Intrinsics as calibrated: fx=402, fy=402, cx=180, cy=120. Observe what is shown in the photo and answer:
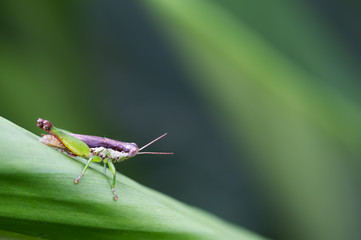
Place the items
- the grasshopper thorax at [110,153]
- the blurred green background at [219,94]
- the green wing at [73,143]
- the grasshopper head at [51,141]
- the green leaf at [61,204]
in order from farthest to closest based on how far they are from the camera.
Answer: the blurred green background at [219,94]
the grasshopper thorax at [110,153]
the green wing at [73,143]
the grasshopper head at [51,141]
the green leaf at [61,204]

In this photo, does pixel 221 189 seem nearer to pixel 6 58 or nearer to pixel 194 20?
pixel 194 20

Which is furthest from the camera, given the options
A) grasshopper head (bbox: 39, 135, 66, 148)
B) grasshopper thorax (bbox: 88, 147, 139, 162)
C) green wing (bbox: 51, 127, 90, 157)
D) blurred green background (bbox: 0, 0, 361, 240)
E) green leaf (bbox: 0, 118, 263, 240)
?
blurred green background (bbox: 0, 0, 361, 240)

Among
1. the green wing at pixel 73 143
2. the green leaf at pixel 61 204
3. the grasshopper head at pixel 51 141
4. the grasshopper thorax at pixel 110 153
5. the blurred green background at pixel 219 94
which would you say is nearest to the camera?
the green leaf at pixel 61 204

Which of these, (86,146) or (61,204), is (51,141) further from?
(61,204)

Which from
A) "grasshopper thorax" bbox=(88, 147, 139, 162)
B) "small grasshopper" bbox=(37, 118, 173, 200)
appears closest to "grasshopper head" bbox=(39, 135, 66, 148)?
"small grasshopper" bbox=(37, 118, 173, 200)

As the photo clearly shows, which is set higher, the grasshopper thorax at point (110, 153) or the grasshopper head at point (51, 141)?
the grasshopper thorax at point (110, 153)

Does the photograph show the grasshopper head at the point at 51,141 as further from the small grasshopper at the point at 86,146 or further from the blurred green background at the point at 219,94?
the blurred green background at the point at 219,94

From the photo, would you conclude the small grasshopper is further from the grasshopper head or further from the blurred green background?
the blurred green background

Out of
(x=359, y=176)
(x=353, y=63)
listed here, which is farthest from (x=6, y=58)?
(x=359, y=176)

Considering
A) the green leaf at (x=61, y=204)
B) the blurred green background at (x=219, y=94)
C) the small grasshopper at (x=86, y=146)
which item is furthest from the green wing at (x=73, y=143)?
the blurred green background at (x=219, y=94)
